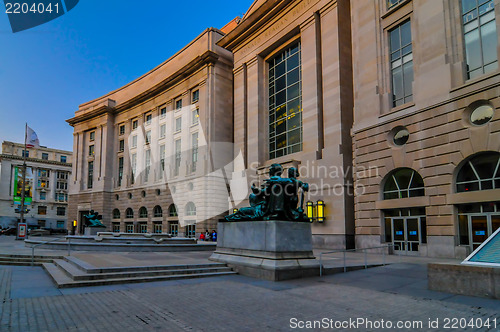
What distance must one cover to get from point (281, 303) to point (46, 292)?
6417 millimetres

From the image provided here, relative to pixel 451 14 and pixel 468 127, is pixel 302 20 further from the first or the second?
pixel 468 127

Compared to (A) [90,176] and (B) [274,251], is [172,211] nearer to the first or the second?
(A) [90,176]

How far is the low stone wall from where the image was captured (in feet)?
28.2

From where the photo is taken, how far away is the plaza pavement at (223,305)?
6.86 meters

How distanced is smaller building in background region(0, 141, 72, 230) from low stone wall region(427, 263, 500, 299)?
302 ft

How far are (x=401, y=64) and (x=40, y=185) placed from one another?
94.1 meters

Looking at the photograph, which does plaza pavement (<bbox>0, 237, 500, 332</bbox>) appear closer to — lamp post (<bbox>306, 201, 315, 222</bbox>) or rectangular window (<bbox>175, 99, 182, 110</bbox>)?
lamp post (<bbox>306, 201, 315, 222</bbox>)

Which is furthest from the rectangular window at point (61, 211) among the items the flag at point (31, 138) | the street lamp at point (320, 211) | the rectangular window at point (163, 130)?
the street lamp at point (320, 211)

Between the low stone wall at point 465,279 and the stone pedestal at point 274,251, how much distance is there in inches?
165

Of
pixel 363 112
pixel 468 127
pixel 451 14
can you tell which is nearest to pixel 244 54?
pixel 363 112

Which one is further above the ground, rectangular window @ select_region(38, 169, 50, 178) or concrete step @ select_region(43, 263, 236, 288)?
rectangular window @ select_region(38, 169, 50, 178)

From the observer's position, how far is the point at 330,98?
29.1m

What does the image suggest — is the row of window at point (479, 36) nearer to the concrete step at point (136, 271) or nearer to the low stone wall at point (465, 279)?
the low stone wall at point (465, 279)

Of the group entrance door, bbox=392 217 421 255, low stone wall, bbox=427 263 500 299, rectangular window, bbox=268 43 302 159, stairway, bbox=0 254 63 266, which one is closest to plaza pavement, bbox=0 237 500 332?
low stone wall, bbox=427 263 500 299
